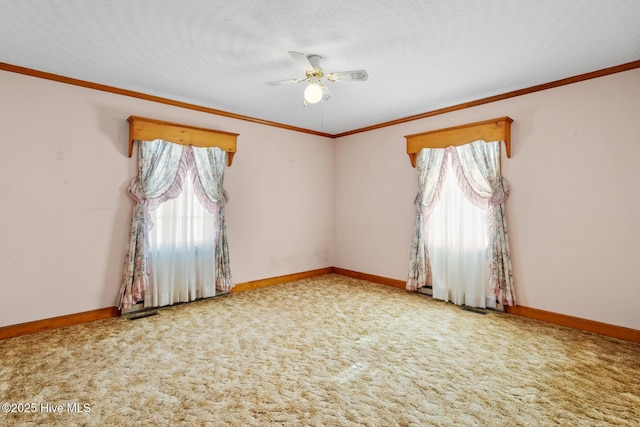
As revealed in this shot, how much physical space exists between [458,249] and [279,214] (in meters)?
2.81

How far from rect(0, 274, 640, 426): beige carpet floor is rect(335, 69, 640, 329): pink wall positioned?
42cm

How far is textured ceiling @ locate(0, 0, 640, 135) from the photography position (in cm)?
220

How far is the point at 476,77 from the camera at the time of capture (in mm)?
3363

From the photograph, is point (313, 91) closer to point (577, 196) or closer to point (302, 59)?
point (302, 59)

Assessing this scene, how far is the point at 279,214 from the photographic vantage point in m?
5.32

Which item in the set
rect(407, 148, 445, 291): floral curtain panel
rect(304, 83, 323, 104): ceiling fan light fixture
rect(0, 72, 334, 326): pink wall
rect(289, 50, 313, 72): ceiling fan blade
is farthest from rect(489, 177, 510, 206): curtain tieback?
rect(0, 72, 334, 326): pink wall

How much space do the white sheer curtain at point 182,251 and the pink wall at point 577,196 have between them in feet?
12.3

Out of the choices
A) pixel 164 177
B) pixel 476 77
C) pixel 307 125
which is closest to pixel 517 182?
pixel 476 77

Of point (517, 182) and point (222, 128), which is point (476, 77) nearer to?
point (517, 182)

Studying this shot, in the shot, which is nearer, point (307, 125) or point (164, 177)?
point (164, 177)

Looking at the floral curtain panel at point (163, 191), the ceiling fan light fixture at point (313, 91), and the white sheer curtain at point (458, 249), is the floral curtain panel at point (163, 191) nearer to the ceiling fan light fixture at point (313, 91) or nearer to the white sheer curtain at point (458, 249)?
the ceiling fan light fixture at point (313, 91)

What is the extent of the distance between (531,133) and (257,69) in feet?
10.5

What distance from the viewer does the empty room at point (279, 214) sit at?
7.20 feet

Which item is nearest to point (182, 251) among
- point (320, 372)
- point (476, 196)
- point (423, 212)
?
point (320, 372)
